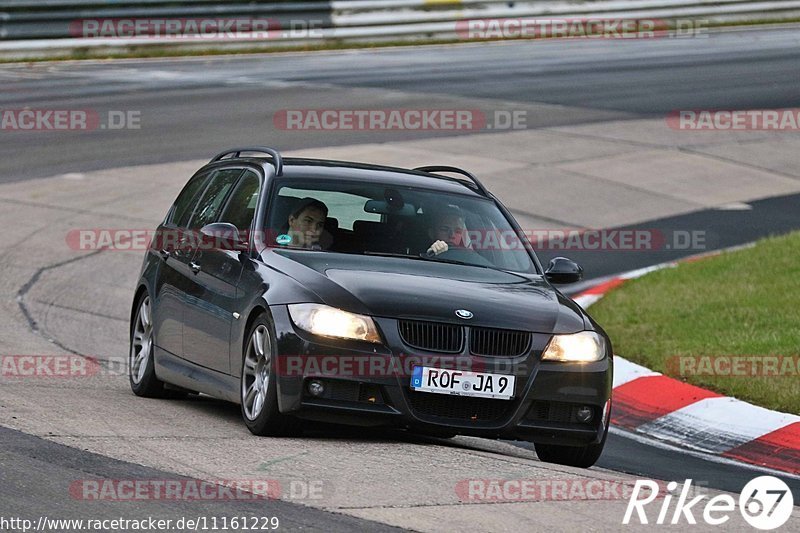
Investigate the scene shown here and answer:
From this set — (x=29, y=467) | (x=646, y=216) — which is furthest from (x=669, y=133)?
(x=29, y=467)

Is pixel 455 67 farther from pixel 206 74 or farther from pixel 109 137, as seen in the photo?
pixel 109 137

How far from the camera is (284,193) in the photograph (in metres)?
9.32

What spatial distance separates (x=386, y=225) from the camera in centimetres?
921

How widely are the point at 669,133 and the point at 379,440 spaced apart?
56.6ft

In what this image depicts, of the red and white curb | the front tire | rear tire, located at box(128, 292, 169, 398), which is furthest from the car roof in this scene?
the red and white curb

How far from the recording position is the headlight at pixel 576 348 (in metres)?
8.20

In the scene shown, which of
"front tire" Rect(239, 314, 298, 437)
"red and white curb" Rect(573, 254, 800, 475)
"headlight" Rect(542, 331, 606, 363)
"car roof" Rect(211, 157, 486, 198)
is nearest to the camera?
"front tire" Rect(239, 314, 298, 437)

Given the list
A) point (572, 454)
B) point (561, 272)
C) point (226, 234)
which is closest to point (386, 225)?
point (226, 234)

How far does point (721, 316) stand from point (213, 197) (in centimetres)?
484

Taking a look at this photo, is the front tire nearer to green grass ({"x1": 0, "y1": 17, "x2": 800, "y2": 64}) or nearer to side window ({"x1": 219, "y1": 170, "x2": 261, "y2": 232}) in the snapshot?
side window ({"x1": 219, "y1": 170, "x2": 261, "y2": 232})

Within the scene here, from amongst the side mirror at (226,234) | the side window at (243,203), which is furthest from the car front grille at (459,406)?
the side window at (243,203)

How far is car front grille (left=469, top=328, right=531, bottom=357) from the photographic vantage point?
26.4ft

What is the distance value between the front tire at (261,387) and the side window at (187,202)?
2097mm

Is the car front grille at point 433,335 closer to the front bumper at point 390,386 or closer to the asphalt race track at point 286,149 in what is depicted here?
the front bumper at point 390,386
